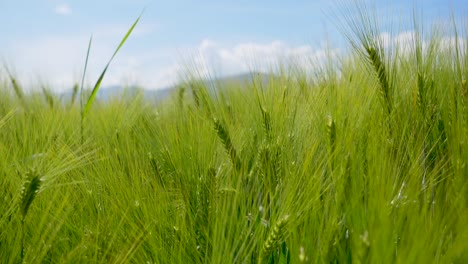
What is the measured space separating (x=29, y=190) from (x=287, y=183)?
42cm

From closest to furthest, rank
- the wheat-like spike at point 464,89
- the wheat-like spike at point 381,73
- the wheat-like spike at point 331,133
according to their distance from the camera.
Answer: the wheat-like spike at point 331,133
the wheat-like spike at point 464,89
the wheat-like spike at point 381,73

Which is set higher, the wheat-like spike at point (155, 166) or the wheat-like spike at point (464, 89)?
the wheat-like spike at point (464, 89)

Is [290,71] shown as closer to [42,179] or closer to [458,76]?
[458,76]

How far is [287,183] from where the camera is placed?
943 mm

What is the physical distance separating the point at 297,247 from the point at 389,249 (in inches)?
8.0

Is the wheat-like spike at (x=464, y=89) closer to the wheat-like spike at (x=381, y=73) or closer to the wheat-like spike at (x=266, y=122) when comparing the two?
the wheat-like spike at (x=381, y=73)

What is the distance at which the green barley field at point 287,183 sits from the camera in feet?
2.66

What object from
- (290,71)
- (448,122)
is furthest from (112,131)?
(448,122)

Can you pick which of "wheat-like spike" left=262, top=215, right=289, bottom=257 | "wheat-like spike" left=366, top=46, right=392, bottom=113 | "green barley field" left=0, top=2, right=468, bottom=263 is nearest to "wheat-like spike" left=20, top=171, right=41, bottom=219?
"green barley field" left=0, top=2, right=468, bottom=263

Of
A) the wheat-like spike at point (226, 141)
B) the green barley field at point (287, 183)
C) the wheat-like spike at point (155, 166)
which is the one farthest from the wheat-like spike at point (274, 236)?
the wheat-like spike at point (155, 166)

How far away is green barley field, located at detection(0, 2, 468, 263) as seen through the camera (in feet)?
2.66

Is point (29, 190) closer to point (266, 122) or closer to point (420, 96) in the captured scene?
point (266, 122)

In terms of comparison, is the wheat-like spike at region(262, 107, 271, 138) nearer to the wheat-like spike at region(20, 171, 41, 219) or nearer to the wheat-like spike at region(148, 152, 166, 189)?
the wheat-like spike at region(148, 152, 166, 189)

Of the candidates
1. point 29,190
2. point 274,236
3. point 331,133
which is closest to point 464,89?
point 331,133
